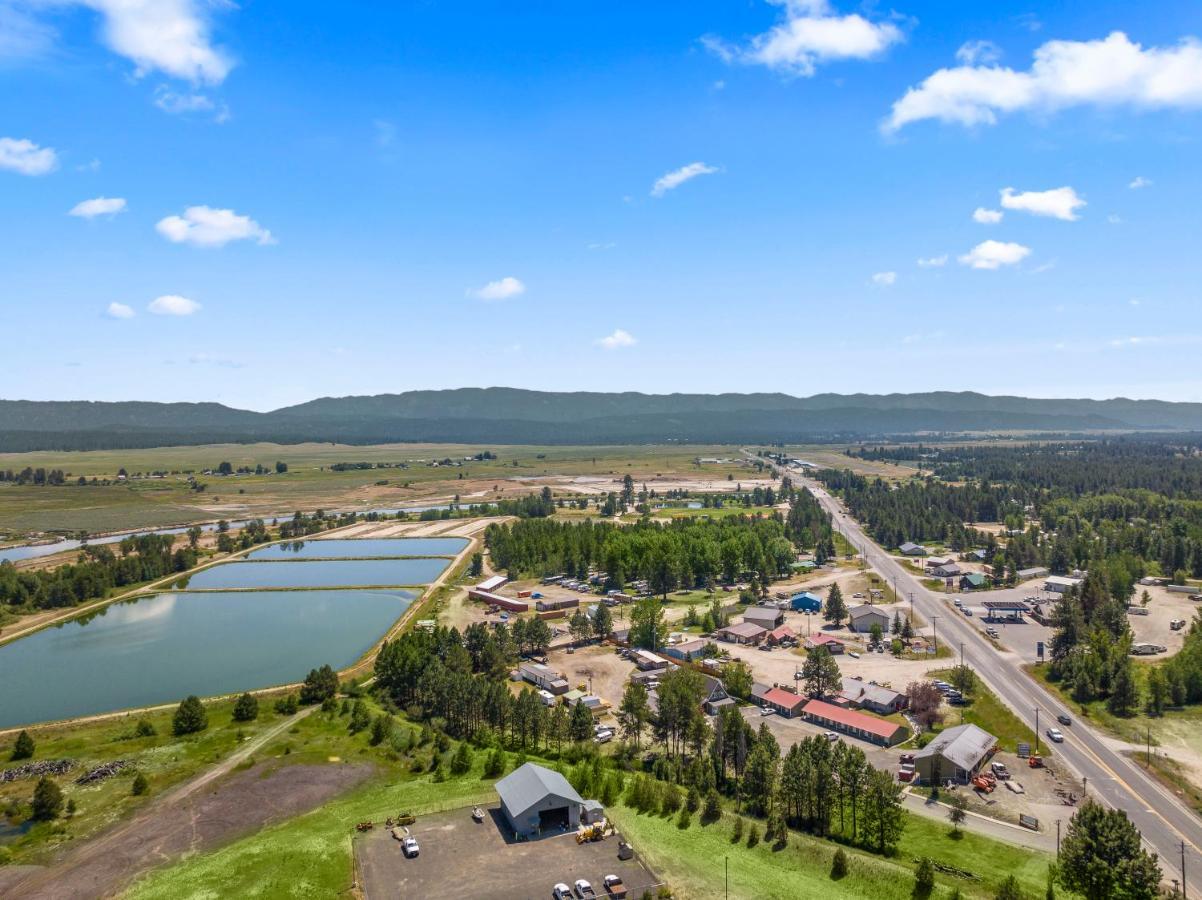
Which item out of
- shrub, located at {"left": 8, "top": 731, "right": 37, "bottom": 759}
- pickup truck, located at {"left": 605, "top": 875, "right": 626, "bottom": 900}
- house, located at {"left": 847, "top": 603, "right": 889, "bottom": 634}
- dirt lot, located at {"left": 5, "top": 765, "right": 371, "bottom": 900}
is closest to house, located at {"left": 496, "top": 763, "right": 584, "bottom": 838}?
pickup truck, located at {"left": 605, "top": 875, "right": 626, "bottom": 900}

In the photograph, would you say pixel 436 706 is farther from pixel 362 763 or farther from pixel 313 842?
pixel 313 842

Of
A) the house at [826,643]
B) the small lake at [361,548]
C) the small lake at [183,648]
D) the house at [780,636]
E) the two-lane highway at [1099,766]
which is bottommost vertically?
the two-lane highway at [1099,766]

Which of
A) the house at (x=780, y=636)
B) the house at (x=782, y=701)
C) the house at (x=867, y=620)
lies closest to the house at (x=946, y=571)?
the house at (x=867, y=620)

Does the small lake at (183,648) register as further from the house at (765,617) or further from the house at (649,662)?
the house at (765,617)

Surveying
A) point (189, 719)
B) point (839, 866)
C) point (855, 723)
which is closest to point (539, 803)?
point (839, 866)

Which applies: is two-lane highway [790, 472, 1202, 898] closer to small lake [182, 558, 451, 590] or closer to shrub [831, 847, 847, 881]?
shrub [831, 847, 847, 881]
